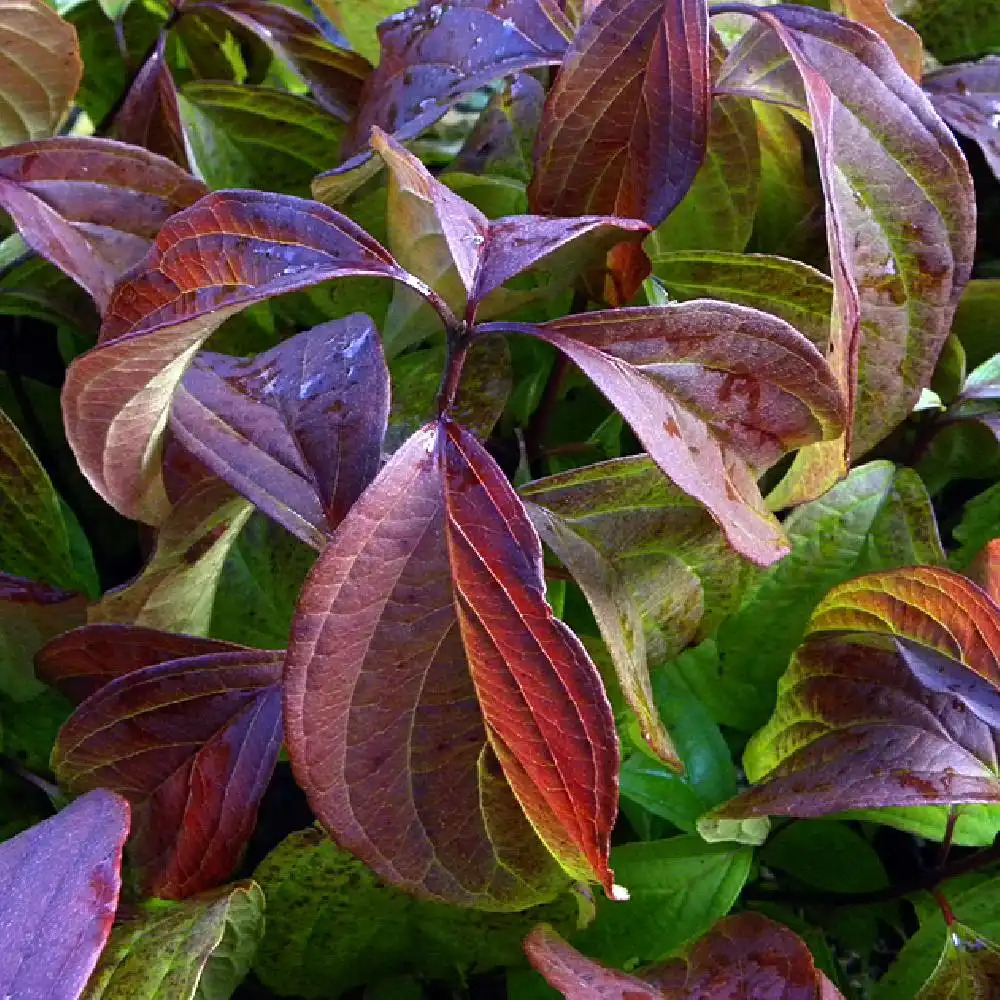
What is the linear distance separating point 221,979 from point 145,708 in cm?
12

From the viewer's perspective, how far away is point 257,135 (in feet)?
2.18

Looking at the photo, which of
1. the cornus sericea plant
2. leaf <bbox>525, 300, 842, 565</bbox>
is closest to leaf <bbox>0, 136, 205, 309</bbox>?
the cornus sericea plant

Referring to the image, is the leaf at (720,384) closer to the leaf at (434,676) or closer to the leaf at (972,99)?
the leaf at (434,676)

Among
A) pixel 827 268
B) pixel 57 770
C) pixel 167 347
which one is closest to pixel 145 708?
pixel 57 770

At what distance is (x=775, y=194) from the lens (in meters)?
0.67

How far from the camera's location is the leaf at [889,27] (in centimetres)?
56

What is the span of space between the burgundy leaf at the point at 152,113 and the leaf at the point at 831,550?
14.9 inches

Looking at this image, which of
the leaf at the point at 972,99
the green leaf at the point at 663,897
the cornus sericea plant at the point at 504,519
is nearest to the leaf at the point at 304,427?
the cornus sericea plant at the point at 504,519

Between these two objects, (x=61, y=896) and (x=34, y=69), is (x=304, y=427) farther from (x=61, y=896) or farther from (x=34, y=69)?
(x=34, y=69)

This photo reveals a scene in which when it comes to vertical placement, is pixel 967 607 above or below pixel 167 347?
below

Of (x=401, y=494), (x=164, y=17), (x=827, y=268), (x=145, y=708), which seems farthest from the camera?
(x=164, y=17)

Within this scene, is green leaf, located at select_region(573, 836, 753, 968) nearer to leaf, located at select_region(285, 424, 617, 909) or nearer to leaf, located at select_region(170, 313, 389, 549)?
leaf, located at select_region(285, 424, 617, 909)

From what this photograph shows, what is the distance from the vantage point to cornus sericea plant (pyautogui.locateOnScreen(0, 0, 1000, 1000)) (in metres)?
0.38

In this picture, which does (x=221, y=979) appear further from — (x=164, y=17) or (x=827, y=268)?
(x=164, y=17)
